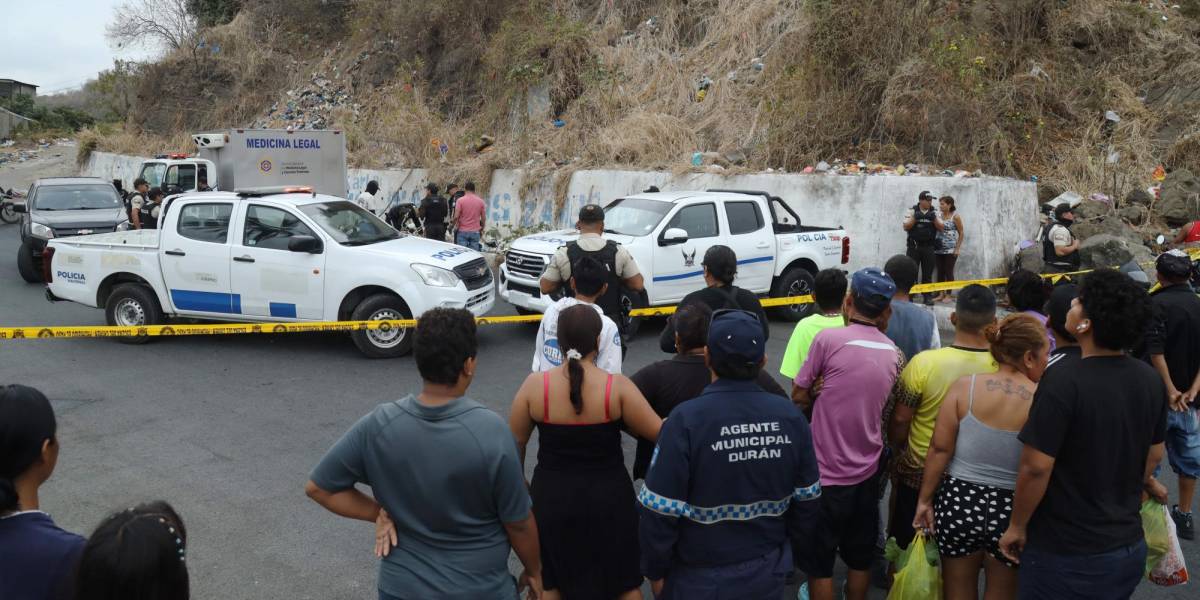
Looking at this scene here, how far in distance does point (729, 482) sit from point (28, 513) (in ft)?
6.79

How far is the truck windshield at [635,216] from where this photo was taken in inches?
425

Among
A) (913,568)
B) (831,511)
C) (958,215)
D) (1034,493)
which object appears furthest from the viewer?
(958,215)

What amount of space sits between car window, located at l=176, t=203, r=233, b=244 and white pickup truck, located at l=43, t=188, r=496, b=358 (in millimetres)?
11

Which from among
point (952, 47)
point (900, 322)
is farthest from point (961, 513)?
point (952, 47)

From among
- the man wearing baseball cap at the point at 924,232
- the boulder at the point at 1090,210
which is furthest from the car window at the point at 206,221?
the boulder at the point at 1090,210

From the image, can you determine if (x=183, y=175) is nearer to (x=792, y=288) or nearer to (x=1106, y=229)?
(x=792, y=288)

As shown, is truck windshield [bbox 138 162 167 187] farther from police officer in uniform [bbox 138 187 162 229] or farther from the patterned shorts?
the patterned shorts

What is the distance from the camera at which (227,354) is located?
9445mm

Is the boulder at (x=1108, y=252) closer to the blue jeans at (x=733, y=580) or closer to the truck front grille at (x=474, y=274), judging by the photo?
the truck front grille at (x=474, y=274)

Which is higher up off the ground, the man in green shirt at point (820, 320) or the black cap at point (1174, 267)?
the black cap at point (1174, 267)

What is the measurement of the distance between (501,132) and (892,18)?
34.2 ft

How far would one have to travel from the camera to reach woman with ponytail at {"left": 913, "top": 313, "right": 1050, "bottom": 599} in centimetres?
342

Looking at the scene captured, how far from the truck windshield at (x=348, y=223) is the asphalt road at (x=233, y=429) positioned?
4.16 feet

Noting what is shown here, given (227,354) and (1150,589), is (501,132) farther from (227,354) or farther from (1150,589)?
(1150,589)
